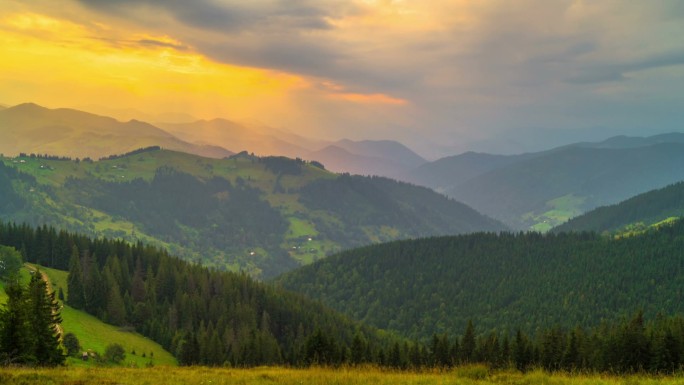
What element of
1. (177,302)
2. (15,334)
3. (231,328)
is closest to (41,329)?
(15,334)

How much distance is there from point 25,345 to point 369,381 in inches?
1273

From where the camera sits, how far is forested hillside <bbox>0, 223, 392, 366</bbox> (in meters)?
118

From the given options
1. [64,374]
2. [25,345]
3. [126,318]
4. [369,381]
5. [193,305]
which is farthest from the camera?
[193,305]

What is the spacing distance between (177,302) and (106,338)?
4690 centimetres

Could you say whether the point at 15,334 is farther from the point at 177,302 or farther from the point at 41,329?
the point at 177,302

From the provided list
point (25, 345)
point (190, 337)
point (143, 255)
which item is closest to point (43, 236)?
point (143, 255)

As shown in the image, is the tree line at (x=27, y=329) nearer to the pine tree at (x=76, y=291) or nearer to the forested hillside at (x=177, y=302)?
the forested hillside at (x=177, y=302)

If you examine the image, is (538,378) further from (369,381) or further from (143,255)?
(143,255)

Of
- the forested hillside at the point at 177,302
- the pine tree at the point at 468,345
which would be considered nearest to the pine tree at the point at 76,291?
the forested hillside at the point at 177,302

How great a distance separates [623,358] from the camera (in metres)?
61.8

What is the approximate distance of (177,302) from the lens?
506ft

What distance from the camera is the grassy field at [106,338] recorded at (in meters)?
98.9

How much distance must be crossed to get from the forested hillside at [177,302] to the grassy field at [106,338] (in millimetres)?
3778

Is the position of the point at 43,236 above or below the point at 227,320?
above
